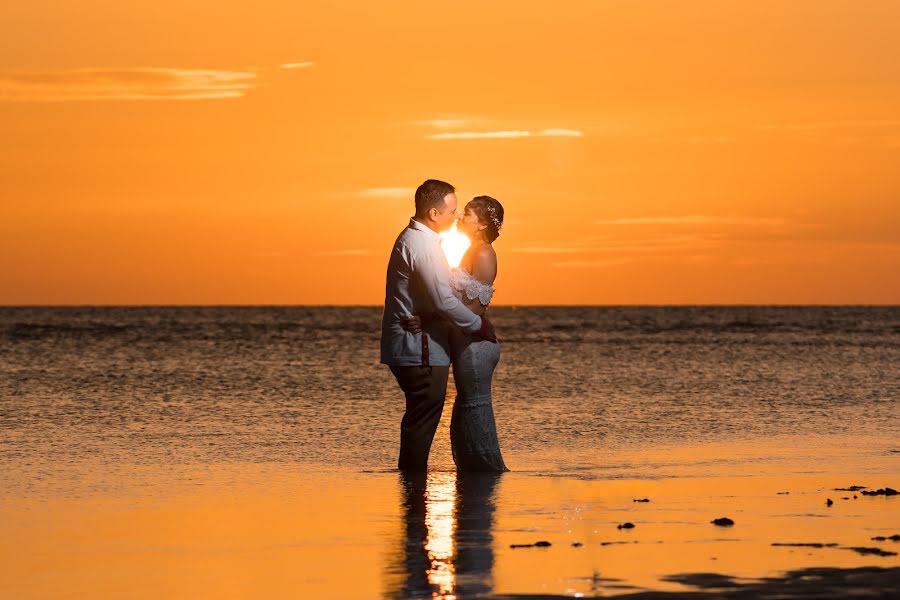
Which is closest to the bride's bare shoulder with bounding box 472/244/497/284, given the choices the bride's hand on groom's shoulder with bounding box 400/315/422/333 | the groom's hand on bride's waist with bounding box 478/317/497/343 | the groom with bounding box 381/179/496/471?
the groom with bounding box 381/179/496/471

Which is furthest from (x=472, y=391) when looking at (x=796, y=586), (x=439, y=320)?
(x=796, y=586)

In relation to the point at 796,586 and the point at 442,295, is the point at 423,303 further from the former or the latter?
the point at 796,586

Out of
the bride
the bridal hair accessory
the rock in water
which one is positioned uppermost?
the bridal hair accessory

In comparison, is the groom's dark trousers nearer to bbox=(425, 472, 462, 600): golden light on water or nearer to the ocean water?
bbox=(425, 472, 462, 600): golden light on water

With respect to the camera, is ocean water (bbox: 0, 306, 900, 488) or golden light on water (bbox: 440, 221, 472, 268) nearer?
golden light on water (bbox: 440, 221, 472, 268)

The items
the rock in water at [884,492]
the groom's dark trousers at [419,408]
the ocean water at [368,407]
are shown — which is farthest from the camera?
the ocean water at [368,407]

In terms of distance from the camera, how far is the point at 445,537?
795 centimetres

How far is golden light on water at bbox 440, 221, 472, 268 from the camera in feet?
36.5

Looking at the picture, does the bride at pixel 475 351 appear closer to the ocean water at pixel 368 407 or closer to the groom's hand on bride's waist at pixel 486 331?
the groom's hand on bride's waist at pixel 486 331

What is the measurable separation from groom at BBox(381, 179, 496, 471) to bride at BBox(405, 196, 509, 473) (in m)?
0.12

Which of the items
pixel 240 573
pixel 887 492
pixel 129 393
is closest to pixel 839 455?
pixel 887 492

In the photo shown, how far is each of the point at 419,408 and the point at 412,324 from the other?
0.70 meters

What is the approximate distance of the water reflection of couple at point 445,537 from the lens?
21.3 feet

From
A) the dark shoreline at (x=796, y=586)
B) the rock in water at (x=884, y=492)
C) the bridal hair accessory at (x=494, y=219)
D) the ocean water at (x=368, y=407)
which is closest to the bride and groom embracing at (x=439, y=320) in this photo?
the bridal hair accessory at (x=494, y=219)
